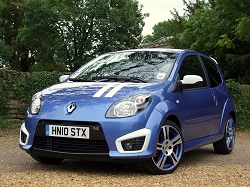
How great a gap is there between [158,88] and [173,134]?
60 cm

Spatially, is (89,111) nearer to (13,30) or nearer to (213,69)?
(213,69)

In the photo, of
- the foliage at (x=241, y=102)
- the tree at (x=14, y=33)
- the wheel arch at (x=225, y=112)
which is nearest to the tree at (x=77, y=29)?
the tree at (x=14, y=33)

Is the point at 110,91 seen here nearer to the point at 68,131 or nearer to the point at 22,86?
the point at 68,131

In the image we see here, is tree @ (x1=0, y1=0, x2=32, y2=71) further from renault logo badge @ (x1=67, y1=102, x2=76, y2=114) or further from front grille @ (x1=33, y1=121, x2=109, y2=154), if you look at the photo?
renault logo badge @ (x1=67, y1=102, x2=76, y2=114)

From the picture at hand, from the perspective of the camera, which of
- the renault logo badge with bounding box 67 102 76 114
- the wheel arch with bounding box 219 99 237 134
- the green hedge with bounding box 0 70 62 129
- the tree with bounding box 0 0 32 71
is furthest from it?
the tree with bounding box 0 0 32 71

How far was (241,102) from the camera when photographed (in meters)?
14.2

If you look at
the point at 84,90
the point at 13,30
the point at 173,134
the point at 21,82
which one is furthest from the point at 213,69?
the point at 13,30

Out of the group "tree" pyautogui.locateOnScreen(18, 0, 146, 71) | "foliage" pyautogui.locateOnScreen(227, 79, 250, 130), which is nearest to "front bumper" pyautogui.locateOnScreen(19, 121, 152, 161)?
"foliage" pyautogui.locateOnScreen(227, 79, 250, 130)

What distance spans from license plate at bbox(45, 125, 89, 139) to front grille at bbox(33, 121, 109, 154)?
38 mm

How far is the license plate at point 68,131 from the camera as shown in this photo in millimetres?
5258

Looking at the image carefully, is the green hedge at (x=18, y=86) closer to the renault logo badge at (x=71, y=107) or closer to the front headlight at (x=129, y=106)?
the renault logo badge at (x=71, y=107)

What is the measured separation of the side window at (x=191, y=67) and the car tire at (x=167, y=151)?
→ 91 cm

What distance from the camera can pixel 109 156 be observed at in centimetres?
526

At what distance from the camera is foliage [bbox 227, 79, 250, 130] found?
1410cm
